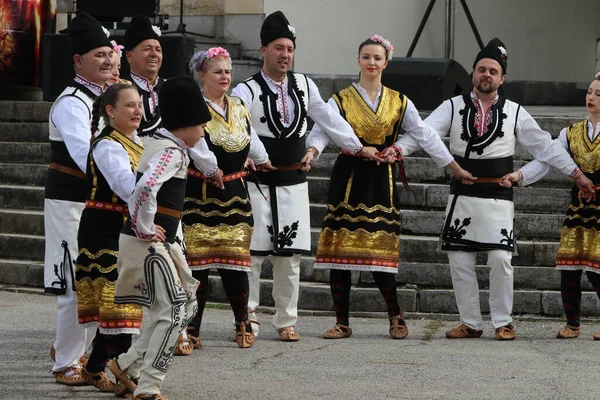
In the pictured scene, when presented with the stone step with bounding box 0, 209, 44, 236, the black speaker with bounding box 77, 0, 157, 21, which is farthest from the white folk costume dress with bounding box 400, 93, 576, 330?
the black speaker with bounding box 77, 0, 157, 21

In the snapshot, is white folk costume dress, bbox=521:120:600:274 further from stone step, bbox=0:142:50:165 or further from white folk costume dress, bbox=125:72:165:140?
stone step, bbox=0:142:50:165

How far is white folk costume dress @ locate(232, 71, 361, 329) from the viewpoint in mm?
8258

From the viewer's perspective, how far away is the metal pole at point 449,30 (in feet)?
51.3

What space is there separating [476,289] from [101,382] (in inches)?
116

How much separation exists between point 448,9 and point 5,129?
5.89m

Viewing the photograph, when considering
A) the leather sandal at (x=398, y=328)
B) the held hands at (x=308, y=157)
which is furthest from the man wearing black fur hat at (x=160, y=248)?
the leather sandal at (x=398, y=328)

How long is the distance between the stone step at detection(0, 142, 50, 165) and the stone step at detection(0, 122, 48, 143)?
0.87 ft

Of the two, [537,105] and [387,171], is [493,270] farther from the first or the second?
[537,105]

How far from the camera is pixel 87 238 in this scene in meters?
6.44

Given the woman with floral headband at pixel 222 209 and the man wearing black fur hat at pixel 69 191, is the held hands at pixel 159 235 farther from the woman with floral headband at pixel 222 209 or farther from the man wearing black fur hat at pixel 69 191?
the woman with floral headband at pixel 222 209

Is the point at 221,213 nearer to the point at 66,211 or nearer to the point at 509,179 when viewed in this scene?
the point at 66,211

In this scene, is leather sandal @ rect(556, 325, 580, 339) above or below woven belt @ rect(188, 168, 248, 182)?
below

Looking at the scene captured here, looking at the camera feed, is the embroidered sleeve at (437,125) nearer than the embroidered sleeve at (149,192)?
No

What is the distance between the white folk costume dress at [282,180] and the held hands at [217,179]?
55cm
